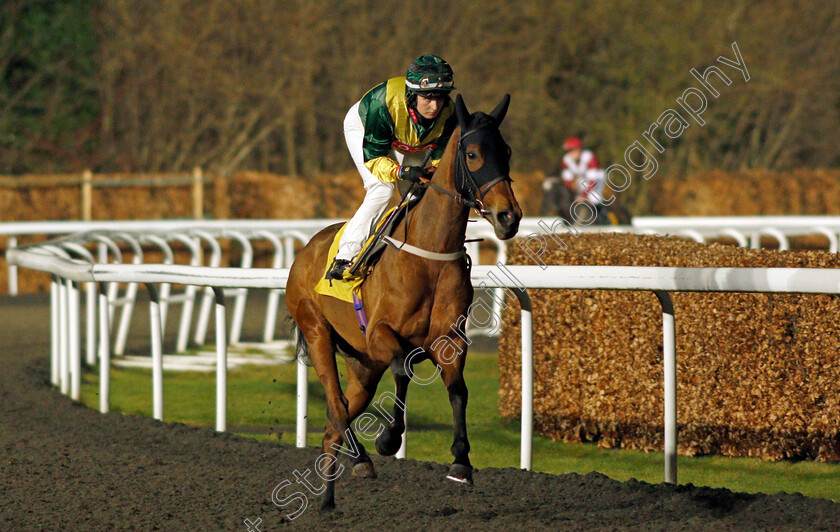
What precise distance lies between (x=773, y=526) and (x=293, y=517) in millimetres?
1615

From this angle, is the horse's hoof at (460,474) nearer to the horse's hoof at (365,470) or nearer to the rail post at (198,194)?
the horse's hoof at (365,470)

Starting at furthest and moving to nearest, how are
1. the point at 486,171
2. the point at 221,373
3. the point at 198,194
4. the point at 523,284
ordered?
1. the point at 198,194
2. the point at 221,373
3. the point at 523,284
4. the point at 486,171


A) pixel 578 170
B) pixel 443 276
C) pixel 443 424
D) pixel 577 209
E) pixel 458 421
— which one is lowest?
pixel 443 424

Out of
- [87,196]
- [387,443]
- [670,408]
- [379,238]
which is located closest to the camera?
[387,443]

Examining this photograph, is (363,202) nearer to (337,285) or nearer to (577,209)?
(337,285)

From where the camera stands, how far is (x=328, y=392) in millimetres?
4484

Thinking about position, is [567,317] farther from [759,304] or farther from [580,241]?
[759,304]

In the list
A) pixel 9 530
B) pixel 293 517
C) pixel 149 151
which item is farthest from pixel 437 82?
pixel 149 151

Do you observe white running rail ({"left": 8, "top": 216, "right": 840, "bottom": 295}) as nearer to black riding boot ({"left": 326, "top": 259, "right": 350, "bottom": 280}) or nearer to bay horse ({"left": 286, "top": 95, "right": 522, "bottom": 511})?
black riding boot ({"left": 326, "top": 259, "right": 350, "bottom": 280})

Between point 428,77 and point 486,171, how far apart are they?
0.49m

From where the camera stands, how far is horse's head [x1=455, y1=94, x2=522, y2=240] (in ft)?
12.1

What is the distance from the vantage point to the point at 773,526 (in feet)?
12.4

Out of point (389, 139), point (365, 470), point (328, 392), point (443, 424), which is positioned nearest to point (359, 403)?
point (328, 392)

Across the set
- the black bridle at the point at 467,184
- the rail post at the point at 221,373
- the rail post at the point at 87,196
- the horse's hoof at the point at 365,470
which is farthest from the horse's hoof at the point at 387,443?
the rail post at the point at 87,196
